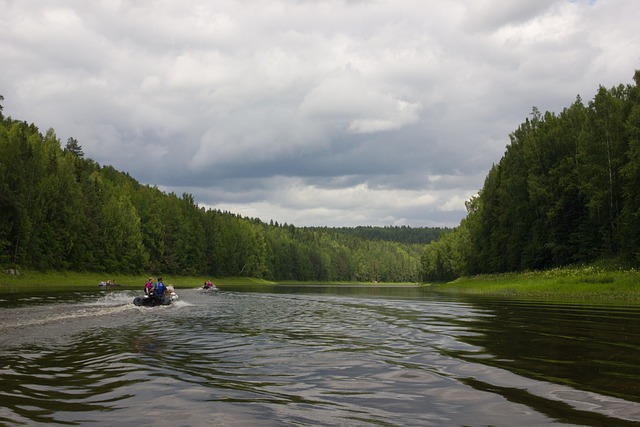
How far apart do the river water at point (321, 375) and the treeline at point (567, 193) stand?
38803mm

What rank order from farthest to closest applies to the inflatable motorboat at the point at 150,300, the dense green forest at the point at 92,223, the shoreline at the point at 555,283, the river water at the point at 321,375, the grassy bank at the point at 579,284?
the dense green forest at the point at 92,223 < the shoreline at the point at 555,283 < the grassy bank at the point at 579,284 < the inflatable motorboat at the point at 150,300 < the river water at the point at 321,375

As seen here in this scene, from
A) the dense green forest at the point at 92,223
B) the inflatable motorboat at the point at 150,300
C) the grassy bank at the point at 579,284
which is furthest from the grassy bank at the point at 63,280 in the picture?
the grassy bank at the point at 579,284

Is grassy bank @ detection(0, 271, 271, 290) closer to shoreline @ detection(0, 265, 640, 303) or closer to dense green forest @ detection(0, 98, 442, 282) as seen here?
shoreline @ detection(0, 265, 640, 303)

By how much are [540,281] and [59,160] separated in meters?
91.1

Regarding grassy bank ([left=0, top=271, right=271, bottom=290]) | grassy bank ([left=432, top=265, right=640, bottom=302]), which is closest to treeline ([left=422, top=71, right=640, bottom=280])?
grassy bank ([left=432, top=265, right=640, bottom=302])

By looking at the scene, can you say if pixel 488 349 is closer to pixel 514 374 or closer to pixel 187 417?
pixel 514 374

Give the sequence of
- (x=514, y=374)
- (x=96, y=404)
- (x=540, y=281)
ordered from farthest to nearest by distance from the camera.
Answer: (x=540, y=281) < (x=514, y=374) < (x=96, y=404)

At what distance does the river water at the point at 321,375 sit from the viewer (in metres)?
9.27

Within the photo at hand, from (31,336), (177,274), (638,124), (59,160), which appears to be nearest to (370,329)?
(31,336)

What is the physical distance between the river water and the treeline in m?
38.8

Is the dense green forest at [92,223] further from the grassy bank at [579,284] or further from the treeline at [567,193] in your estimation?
the treeline at [567,193]

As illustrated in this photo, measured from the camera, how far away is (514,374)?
504 inches

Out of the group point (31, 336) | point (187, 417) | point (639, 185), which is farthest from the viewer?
point (639, 185)

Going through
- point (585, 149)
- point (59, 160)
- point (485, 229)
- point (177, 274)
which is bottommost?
point (177, 274)
